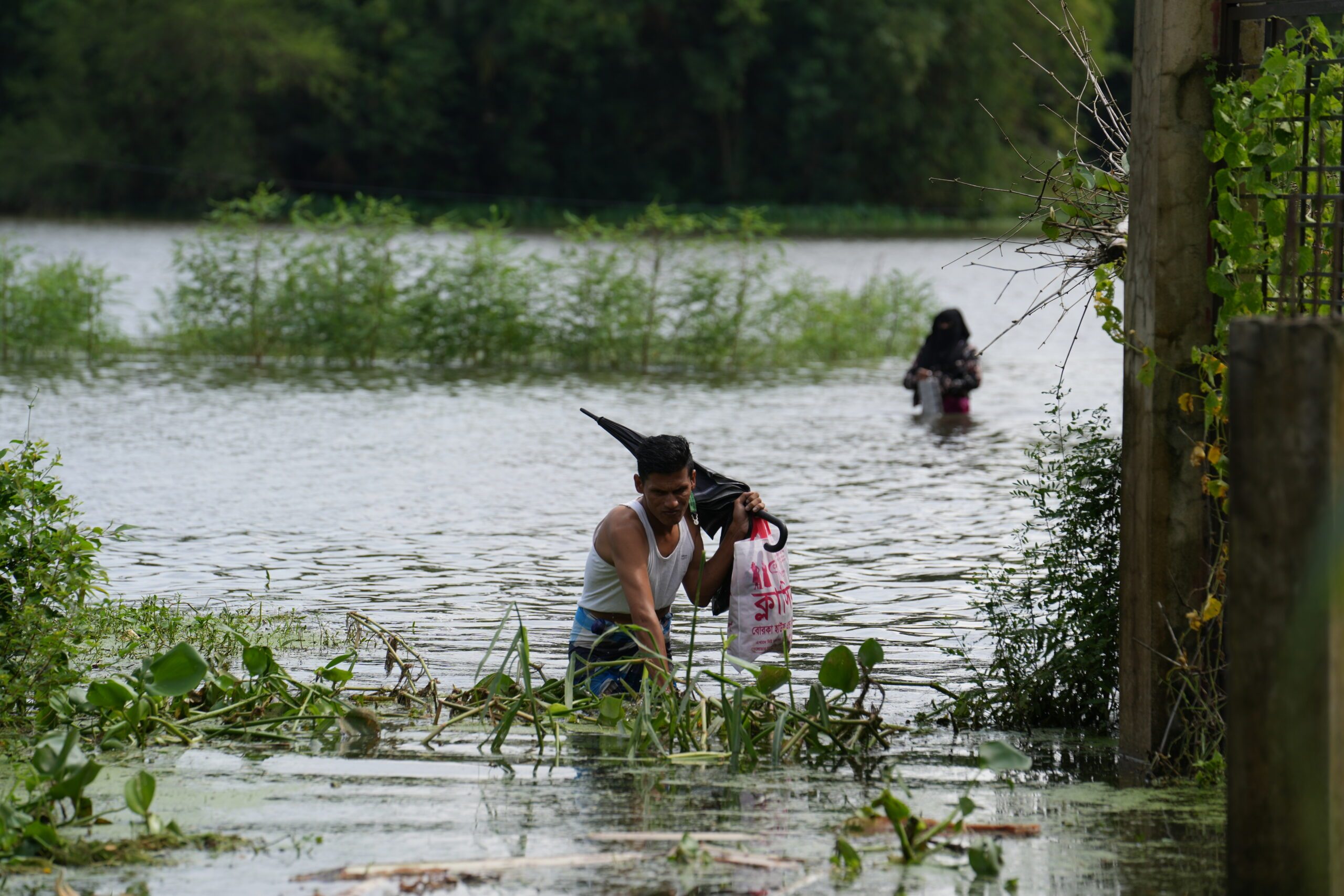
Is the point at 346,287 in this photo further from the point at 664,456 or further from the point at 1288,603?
the point at 1288,603

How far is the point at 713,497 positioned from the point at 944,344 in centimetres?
1067

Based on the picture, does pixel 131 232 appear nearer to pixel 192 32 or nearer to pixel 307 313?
pixel 192 32

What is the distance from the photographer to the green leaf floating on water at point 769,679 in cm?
573

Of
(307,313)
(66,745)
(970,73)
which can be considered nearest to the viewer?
(66,745)

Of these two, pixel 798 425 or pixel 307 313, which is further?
pixel 307 313

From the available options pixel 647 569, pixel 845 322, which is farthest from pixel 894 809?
pixel 845 322

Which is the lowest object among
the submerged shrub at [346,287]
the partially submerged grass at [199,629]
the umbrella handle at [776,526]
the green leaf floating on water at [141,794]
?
the partially submerged grass at [199,629]

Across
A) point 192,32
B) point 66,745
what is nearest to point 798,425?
point 66,745

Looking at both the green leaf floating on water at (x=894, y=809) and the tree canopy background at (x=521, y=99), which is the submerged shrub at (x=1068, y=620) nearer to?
the green leaf floating on water at (x=894, y=809)

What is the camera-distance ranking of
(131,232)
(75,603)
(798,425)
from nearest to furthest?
1. (75,603)
2. (798,425)
3. (131,232)

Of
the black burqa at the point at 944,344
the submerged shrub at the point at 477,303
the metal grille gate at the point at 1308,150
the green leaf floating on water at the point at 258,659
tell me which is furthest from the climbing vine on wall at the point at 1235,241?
the submerged shrub at the point at 477,303

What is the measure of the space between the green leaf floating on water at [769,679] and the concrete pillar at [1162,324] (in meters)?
1.21

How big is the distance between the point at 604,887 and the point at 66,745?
162 centimetres

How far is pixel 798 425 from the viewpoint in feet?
55.4
